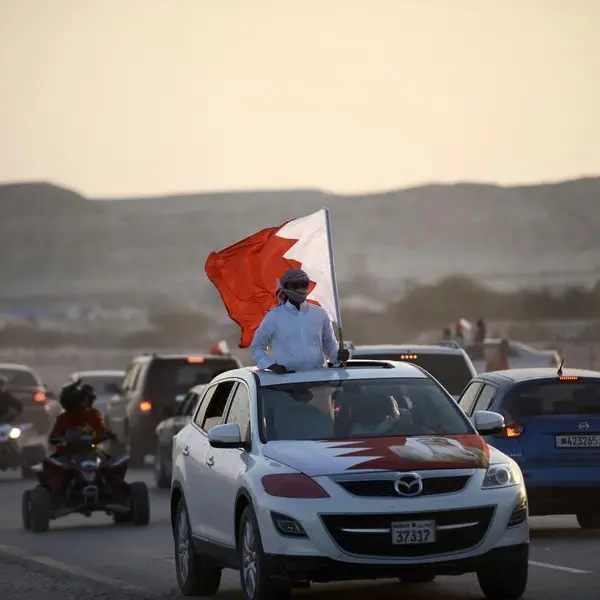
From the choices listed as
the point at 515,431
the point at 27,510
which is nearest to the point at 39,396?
the point at 27,510

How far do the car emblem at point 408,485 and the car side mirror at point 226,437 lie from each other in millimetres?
1294

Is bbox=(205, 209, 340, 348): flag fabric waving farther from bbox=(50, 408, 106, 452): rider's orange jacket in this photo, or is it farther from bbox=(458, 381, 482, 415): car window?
bbox=(50, 408, 106, 452): rider's orange jacket

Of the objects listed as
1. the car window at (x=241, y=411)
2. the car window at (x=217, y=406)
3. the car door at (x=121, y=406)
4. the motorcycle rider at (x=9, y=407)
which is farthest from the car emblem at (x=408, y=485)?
the car door at (x=121, y=406)

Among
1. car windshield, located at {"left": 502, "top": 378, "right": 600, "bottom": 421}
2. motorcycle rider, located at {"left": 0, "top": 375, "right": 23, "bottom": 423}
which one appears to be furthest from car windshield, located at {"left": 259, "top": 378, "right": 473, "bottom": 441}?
motorcycle rider, located at {"left": 0, "top": 375, "right": 23, "bottom": 423}

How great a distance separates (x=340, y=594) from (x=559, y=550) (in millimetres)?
3541

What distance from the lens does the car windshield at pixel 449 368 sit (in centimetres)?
2398

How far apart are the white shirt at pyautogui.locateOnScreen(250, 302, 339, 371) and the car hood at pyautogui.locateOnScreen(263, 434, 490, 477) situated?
5.82 feet

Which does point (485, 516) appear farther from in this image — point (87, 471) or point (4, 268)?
point (4, 268)

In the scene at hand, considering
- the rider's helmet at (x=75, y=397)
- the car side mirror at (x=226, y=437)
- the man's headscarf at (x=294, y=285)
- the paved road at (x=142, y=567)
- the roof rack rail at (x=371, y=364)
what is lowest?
the paved road at (x=142, y=567)

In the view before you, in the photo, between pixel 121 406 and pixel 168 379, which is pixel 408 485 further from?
pixel 121 406

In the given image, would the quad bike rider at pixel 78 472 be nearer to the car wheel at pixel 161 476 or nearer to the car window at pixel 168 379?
the car wheel at pixel 161 476

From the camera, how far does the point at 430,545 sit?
12133mm

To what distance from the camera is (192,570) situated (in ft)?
47.0

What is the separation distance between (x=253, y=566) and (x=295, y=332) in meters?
2.51
